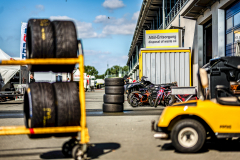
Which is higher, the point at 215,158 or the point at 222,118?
the point at 222,118

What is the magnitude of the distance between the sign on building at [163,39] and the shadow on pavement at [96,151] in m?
11.6

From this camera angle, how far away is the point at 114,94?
1160 centimetres

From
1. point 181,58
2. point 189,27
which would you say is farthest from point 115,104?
point 189,27

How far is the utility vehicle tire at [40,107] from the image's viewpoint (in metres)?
4.71

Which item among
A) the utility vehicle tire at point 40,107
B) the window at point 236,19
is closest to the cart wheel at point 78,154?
the utility vehicle tire at point 40,107

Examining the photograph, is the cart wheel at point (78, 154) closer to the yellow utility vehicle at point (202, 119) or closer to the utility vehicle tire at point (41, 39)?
the yellow utility vehicle at point (202, 119)

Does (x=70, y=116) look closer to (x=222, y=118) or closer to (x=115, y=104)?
(x=222, y=118)

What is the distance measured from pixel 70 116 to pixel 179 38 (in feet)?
45.7

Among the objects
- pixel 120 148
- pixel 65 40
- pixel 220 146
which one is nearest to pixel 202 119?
Answer: pixel 220 146

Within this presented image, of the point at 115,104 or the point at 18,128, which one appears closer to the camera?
the point at 18,128

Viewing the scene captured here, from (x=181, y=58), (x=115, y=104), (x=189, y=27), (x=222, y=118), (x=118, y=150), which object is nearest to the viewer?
(x=222, y=118)

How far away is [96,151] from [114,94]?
6097 millimetres

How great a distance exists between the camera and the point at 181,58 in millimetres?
16141

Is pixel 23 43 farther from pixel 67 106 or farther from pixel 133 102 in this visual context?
pixel 67 106
